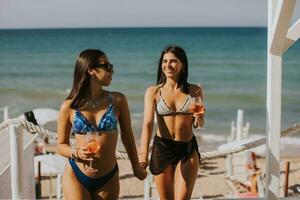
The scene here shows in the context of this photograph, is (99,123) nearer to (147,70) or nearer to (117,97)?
(117,97)

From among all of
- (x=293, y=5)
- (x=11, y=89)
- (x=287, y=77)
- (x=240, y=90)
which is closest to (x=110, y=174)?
(x=293, y=5)

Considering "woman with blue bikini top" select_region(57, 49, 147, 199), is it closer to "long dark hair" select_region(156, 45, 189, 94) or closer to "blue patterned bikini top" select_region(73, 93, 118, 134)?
"blue patterned bikini top" select_region(73, 93, 118, 134)

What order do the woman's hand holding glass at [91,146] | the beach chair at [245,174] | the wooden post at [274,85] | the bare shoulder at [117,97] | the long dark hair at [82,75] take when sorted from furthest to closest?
A: the beach chair at [245,174] < the wooden post at [274,85] < the bare shoulder at [117,97] < the long dark hair at [82,75] < the woman's hand holding glass at [91,146]

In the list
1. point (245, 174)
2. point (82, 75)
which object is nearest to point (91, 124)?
point (82, 75)

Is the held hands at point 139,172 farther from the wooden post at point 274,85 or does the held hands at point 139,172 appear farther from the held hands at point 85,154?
the wooden post at point 274,85

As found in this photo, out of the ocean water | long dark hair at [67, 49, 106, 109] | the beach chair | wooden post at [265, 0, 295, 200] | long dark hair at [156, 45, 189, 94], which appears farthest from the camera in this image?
the ocean water

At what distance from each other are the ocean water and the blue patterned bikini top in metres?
14.2

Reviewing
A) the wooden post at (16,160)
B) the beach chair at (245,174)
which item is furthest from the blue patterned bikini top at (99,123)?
the beach chair at (245,174)

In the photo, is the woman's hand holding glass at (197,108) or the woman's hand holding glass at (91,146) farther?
the woman's hand holding glass at (197,108)

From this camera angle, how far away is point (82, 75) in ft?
8.28

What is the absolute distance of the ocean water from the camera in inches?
883

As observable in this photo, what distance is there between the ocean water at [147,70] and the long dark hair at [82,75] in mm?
14251

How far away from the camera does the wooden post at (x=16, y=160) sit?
342 centimetres

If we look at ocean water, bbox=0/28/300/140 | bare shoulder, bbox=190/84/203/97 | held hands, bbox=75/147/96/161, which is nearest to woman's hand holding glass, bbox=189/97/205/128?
bare shoulder, bbox=190/84/203/97
